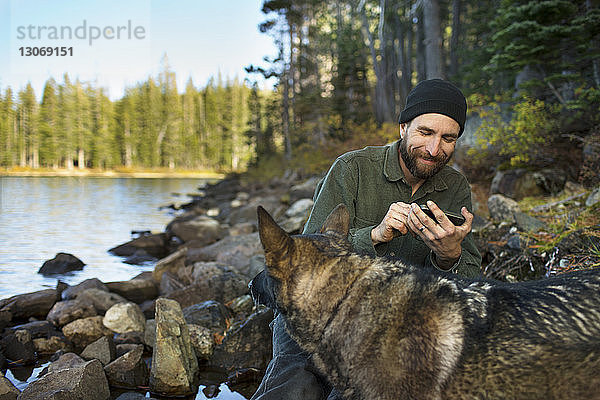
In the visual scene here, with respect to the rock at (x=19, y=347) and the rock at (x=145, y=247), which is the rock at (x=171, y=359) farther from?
the rock at (x=145, y=247)

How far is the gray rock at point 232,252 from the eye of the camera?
406 inches

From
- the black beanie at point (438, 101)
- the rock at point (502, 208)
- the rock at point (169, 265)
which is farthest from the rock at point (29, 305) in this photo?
the rock at point (502, 208)

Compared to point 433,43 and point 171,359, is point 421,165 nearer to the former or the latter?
point 171,359

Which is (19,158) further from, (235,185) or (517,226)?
(517,226)

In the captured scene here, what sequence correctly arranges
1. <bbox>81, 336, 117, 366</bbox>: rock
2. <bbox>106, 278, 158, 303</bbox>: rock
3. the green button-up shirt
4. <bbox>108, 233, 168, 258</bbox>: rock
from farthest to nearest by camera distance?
<bbox>108, 233, 168, 258</bbox>: rock → <bbox>106, 278, 158, 303</bbox>: rock → <bbox>81, 336, 117, 366</bbox>: rock → the green button-up shirt

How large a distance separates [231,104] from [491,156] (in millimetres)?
80856

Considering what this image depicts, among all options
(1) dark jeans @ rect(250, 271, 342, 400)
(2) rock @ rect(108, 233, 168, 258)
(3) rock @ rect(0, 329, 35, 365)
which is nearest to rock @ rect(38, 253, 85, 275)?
(2) rock @ rect(108, 233, 168, 258)

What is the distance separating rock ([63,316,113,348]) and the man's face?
5.35 m

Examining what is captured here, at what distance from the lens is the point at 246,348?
232 inches

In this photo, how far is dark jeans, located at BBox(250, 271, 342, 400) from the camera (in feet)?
9.78

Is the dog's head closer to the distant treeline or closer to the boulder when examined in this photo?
the boulder

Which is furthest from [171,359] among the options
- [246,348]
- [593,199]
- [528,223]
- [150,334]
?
[593,199]

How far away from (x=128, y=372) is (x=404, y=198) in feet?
12.9

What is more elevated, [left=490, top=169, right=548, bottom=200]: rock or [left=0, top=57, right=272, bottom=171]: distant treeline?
[left=0, top=57, right=272, bottom=171]: distant treeline
